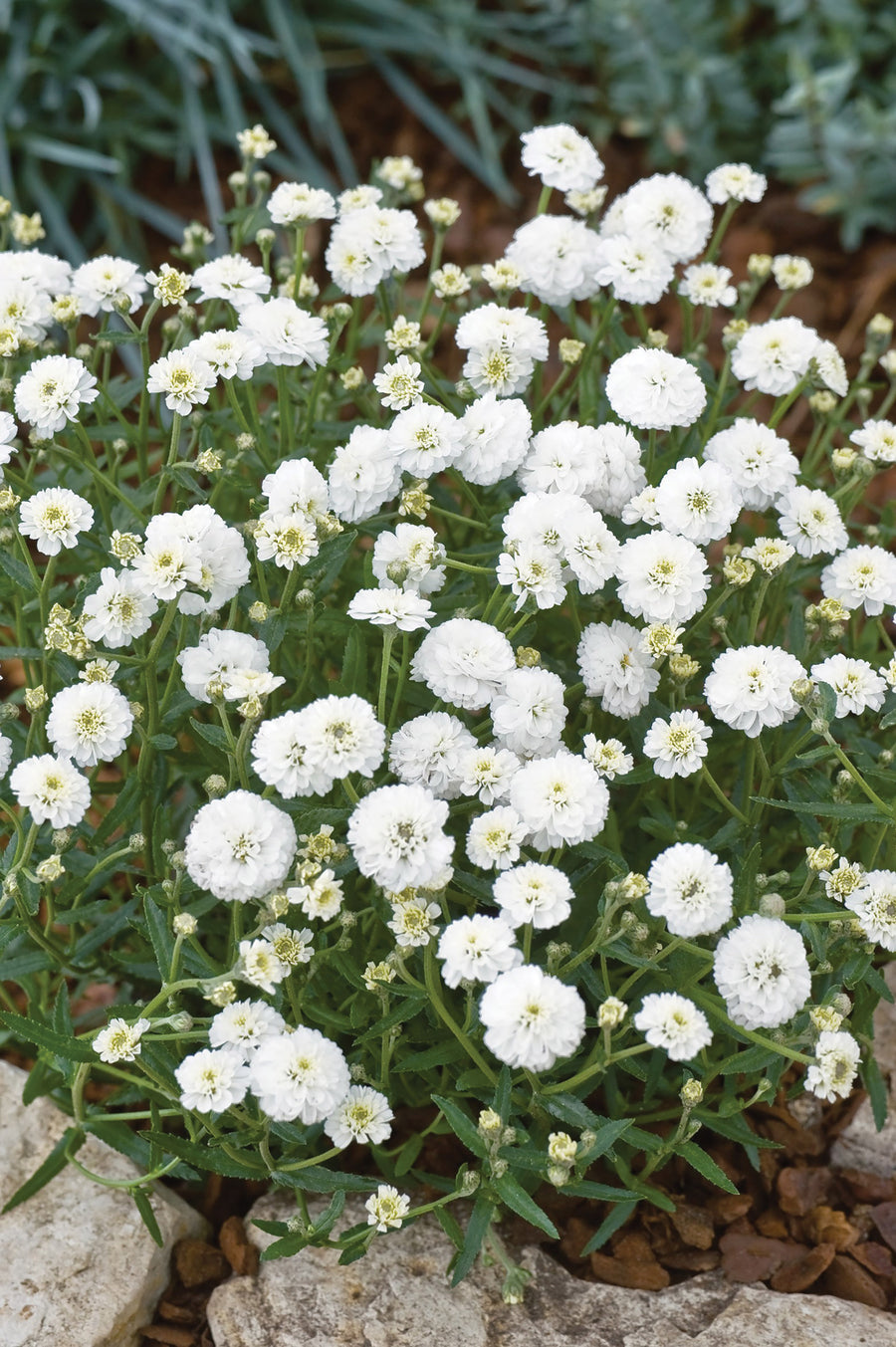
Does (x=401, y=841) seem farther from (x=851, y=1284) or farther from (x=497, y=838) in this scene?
(x=851, y=1284)

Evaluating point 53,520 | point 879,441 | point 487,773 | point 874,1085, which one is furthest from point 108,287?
point 874,1085

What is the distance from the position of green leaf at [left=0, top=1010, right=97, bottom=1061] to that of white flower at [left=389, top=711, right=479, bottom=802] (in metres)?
0.61

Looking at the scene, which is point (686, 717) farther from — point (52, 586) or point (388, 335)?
point (52, 586)

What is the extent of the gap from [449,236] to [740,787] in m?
3.20

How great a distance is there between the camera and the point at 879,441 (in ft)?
8.02

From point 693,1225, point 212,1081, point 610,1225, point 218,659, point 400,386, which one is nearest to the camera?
point 212,1081

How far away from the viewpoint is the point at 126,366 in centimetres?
459

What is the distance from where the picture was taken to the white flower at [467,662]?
205 centimetres

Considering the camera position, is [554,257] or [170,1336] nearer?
[170,1336]

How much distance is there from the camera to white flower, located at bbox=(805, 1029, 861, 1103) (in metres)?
1.91

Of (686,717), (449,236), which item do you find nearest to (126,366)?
(449,236)

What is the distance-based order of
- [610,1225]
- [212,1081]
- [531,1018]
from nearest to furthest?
[531,1018], [212,1081], [610,1225]

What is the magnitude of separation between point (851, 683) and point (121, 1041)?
1.18 meters

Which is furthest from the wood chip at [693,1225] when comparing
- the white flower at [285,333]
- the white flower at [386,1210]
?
the white flower at [285,333]
